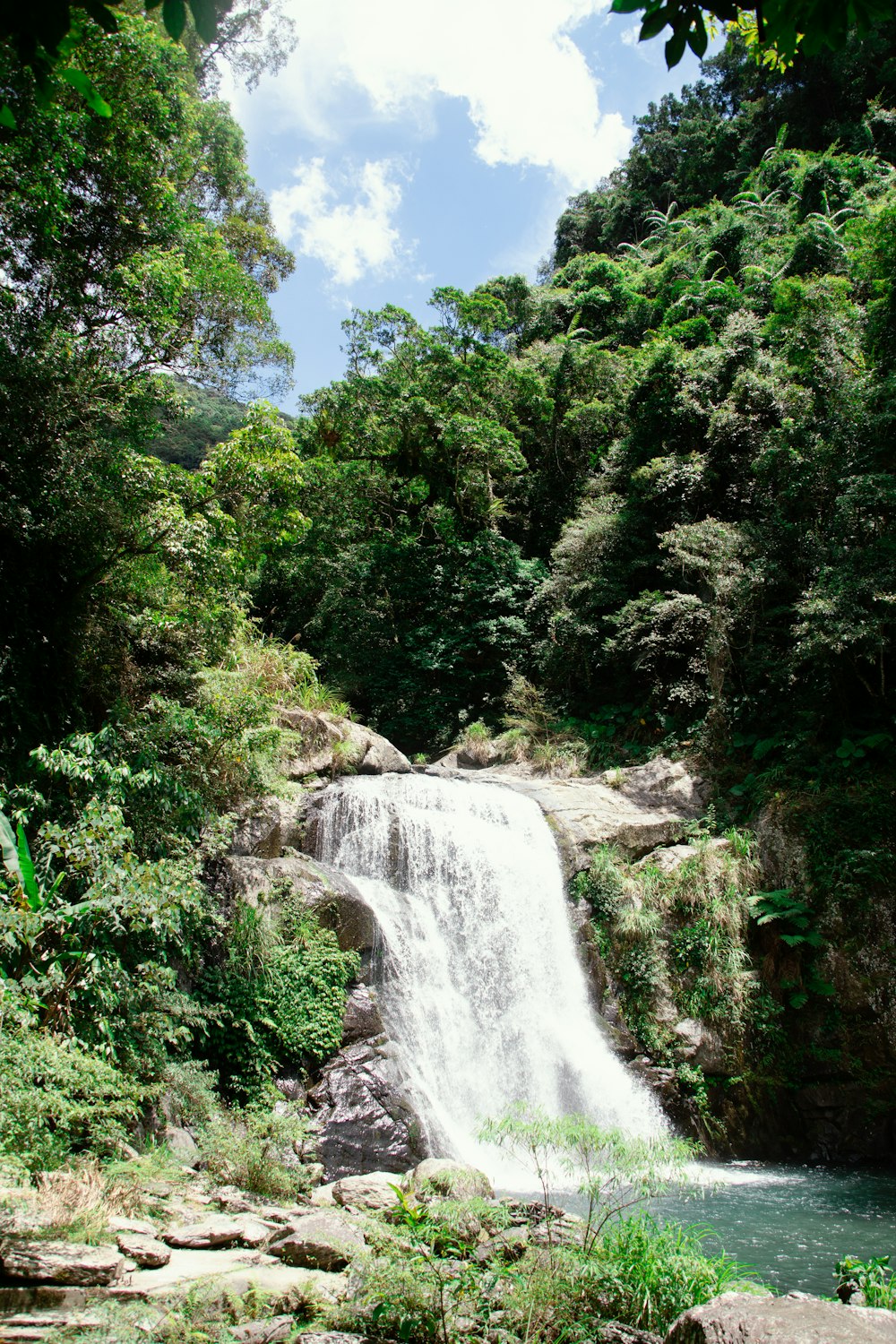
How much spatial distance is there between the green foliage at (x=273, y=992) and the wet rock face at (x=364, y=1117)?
33cm

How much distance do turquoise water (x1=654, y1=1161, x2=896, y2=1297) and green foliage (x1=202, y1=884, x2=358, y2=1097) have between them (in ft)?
12.4

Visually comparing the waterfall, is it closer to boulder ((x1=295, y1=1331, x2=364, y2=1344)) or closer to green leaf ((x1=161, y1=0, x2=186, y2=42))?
boulder ((x1=295, y1=1331, x2=364, y2=1344))

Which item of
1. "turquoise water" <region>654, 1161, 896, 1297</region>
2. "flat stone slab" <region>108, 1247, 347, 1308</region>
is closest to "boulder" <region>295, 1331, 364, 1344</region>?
"flat stone slab" <region>108, 1247, 347, 1308</region>

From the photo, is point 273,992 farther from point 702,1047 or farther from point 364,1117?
point 702,1047

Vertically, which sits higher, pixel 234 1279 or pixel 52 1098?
pixel 52 1098

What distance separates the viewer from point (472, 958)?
10.1 meters

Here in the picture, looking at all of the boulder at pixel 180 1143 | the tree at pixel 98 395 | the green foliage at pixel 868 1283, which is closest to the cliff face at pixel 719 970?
the boulder at pixel 180 1143

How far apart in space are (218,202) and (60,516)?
12638mm

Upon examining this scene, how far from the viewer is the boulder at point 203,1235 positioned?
4.48 m

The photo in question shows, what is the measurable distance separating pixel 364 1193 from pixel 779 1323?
3.74 meters

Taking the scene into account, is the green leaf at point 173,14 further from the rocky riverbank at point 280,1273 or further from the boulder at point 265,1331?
the boulder at point 265,1331

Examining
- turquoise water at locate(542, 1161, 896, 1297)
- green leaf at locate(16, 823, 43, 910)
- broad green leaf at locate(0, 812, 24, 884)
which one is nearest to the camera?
broad green leaf at locate(0, 812, 24, 884)

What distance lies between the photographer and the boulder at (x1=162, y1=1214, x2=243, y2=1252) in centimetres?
448

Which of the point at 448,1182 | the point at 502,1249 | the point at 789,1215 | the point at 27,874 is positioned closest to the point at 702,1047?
the point at 789,1215
